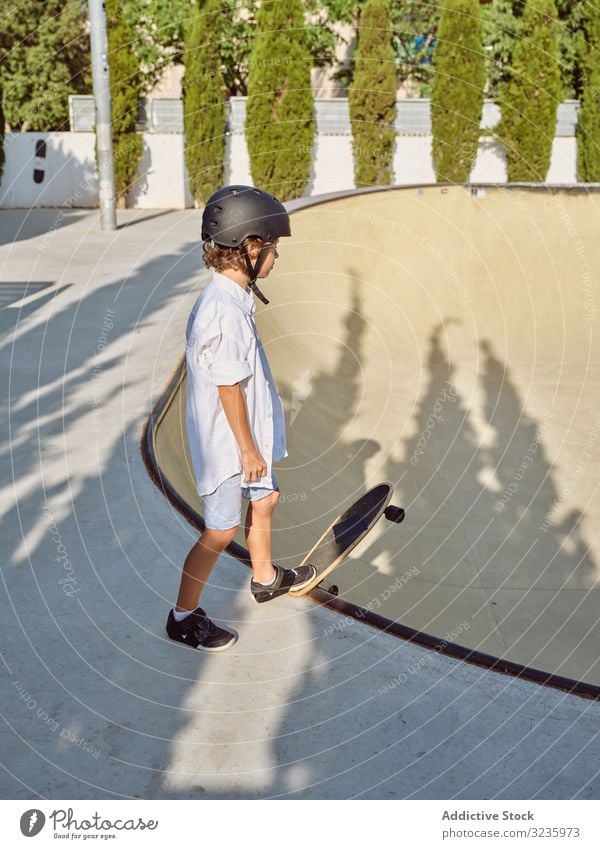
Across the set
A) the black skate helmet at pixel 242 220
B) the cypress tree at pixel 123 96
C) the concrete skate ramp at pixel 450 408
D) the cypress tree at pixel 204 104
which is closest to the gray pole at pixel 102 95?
the cypress tree at pixel 123 96

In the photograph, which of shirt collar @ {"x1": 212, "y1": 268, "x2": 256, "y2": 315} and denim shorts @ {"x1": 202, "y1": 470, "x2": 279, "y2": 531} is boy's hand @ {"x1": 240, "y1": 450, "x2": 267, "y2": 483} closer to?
denim shorts @ {"x1": 202, "y1": 470, "x2": 279, "y2": 531}

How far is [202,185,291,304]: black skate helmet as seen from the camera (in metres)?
3.66

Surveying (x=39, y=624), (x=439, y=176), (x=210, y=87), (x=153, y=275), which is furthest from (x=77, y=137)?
(x=39, y=624)

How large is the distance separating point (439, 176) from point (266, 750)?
24221 mm

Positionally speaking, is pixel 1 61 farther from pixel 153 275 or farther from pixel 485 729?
pixel 485 729

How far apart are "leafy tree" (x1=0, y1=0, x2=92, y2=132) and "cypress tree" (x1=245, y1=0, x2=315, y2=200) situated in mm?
13381

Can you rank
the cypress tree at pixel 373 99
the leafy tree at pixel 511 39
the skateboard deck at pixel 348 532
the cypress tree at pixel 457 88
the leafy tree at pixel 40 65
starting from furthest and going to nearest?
the leafy tree at pixel 40 65
the leafy tree at pixel 511 39
the cypress tree at pixel 373 99
the cypress tree at pixel 457 88
the skateboard deck at pixel 348 532

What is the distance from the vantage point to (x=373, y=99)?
984 inches

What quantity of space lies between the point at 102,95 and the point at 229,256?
14.8 meters

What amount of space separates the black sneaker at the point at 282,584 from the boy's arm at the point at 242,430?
769 mm

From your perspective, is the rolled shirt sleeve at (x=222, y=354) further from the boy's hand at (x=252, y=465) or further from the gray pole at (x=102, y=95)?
the gray pole at (x=102, y=95)

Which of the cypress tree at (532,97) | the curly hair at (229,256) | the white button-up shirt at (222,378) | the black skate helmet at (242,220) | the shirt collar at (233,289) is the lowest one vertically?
the white button-up shirt at (222,378)

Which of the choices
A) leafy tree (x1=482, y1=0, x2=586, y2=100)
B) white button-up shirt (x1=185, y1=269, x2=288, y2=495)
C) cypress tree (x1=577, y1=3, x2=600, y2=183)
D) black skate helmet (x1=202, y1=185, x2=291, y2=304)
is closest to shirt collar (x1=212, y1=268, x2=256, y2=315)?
white button-up shirt (x1=185, y1=269, x2=288, y2=495)

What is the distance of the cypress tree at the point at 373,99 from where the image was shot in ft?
81.5
